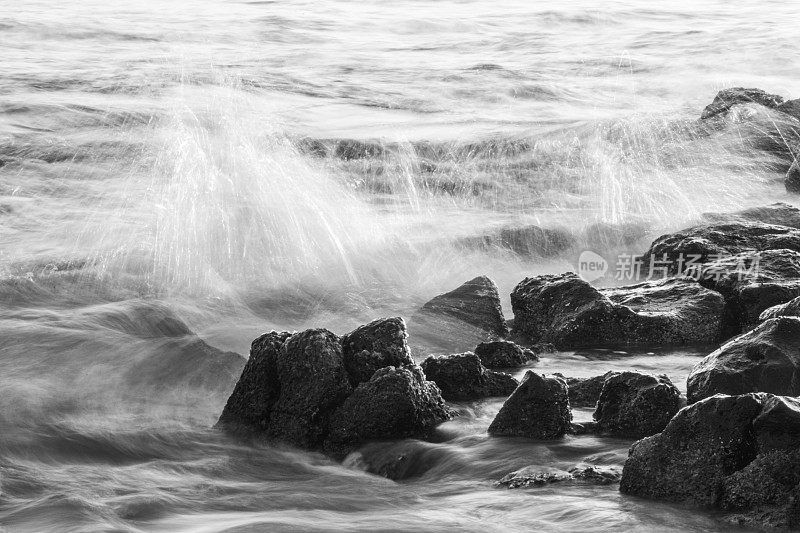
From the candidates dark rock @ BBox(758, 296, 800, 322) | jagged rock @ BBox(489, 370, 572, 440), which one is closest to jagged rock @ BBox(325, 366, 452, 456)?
jagged rock @ BBox(489, 370, 572, 440)

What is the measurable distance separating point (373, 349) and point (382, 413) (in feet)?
1.56

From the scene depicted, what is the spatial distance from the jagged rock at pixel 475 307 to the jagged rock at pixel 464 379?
4.38 feet

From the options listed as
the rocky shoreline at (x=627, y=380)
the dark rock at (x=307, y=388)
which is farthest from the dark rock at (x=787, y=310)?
the dark rock at (x=307, y=388)

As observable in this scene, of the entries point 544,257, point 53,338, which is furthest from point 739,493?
point 544,257

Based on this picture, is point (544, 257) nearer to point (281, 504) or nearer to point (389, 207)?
point (389, 207)

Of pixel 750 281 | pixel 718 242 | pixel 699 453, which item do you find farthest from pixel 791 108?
pixel 699 453

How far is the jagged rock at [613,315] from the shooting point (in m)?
6.55

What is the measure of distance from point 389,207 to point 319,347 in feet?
17.3

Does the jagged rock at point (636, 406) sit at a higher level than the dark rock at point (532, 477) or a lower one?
higher

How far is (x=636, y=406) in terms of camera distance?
477 centimetres

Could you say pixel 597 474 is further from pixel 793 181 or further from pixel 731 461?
pixel 793 181

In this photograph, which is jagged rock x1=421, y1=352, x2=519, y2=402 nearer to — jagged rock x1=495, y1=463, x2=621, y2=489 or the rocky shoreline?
the rocky shoreline

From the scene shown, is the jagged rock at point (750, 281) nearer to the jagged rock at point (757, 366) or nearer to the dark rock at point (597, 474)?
the jagged rock at point (757, 366)

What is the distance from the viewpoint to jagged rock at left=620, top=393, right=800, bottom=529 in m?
3.66
